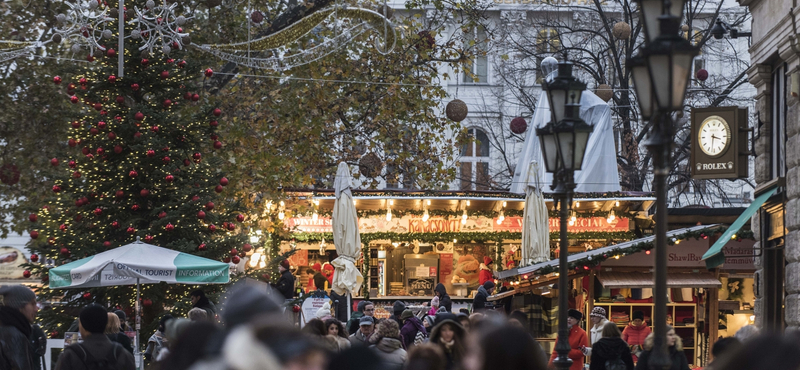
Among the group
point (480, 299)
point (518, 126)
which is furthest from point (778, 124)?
point (518, 126)

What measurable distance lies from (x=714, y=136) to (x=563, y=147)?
Result: 7608mm

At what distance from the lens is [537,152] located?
2214cm

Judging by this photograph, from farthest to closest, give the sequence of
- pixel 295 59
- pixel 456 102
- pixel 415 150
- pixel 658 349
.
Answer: pixel 415 150
pixel 456 102
pixel 295 59
pixel 658 349

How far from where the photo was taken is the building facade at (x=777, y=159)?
1327cm

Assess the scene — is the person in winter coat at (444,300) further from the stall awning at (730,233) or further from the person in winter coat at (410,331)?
the stall awning at (730,233)

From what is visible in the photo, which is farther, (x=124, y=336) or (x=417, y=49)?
(x=417, y=49)

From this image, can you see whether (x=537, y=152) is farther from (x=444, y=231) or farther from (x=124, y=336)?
(x=124, y=336)

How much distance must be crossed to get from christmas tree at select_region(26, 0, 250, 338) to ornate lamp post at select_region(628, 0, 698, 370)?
9877mm

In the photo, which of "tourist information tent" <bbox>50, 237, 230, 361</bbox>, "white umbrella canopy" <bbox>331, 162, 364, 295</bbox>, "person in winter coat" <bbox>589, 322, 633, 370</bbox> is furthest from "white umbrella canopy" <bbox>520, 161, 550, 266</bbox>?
"person in winter coat" <bbox>589, 322, 633, 370</bbox>

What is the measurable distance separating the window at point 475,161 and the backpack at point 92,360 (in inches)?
1142

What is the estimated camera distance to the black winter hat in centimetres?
725

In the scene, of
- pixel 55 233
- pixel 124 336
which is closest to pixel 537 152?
pixel 55 233

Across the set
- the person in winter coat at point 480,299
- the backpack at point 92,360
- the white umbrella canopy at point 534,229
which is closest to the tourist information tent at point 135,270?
the backpack at point 92,360

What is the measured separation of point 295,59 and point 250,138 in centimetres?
361
